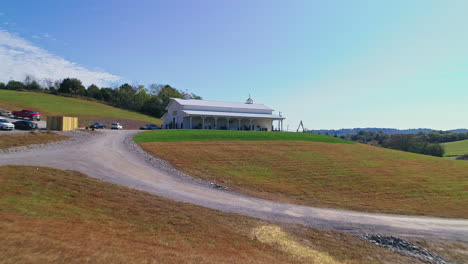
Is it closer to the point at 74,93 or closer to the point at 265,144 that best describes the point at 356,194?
the point at 265,144

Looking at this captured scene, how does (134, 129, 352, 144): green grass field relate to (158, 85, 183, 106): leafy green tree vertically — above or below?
below

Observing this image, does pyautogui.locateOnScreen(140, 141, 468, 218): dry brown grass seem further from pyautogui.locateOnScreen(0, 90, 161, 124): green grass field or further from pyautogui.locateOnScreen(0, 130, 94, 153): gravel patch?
pyautogui.locateOnScreen(0, 90, 161, 124): green grass field

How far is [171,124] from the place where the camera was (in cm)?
5769

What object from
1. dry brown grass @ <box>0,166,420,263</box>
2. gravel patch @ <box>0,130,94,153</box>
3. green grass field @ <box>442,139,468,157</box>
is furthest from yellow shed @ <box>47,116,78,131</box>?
green grass field @ <box>442,139,468,157</box>

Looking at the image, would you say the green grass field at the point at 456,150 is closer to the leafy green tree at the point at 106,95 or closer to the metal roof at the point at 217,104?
the metal roof at the point at 217,104

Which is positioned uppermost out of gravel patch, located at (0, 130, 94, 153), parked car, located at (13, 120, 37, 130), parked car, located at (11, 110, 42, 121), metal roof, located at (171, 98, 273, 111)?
metal roof, located at (171, 98, 273, 111)

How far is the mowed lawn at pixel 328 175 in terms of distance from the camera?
19594 mm

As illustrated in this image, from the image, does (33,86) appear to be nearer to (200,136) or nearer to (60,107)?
(60,107)

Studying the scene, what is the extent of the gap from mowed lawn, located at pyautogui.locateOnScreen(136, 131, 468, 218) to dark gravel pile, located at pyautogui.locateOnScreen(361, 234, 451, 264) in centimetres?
469

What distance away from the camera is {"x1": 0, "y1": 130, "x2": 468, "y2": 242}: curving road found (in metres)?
14.5

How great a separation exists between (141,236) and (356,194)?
1730 cm

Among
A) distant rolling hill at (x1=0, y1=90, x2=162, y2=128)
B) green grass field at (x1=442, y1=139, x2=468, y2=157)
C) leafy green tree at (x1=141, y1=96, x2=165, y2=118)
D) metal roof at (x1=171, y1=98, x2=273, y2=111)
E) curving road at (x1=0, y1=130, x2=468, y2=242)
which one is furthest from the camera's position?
leafy green tree at (x1=141, y1=96, x2=165, y2=118)

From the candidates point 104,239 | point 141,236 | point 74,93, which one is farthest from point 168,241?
point 74,93

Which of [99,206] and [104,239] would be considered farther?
[99,206]
